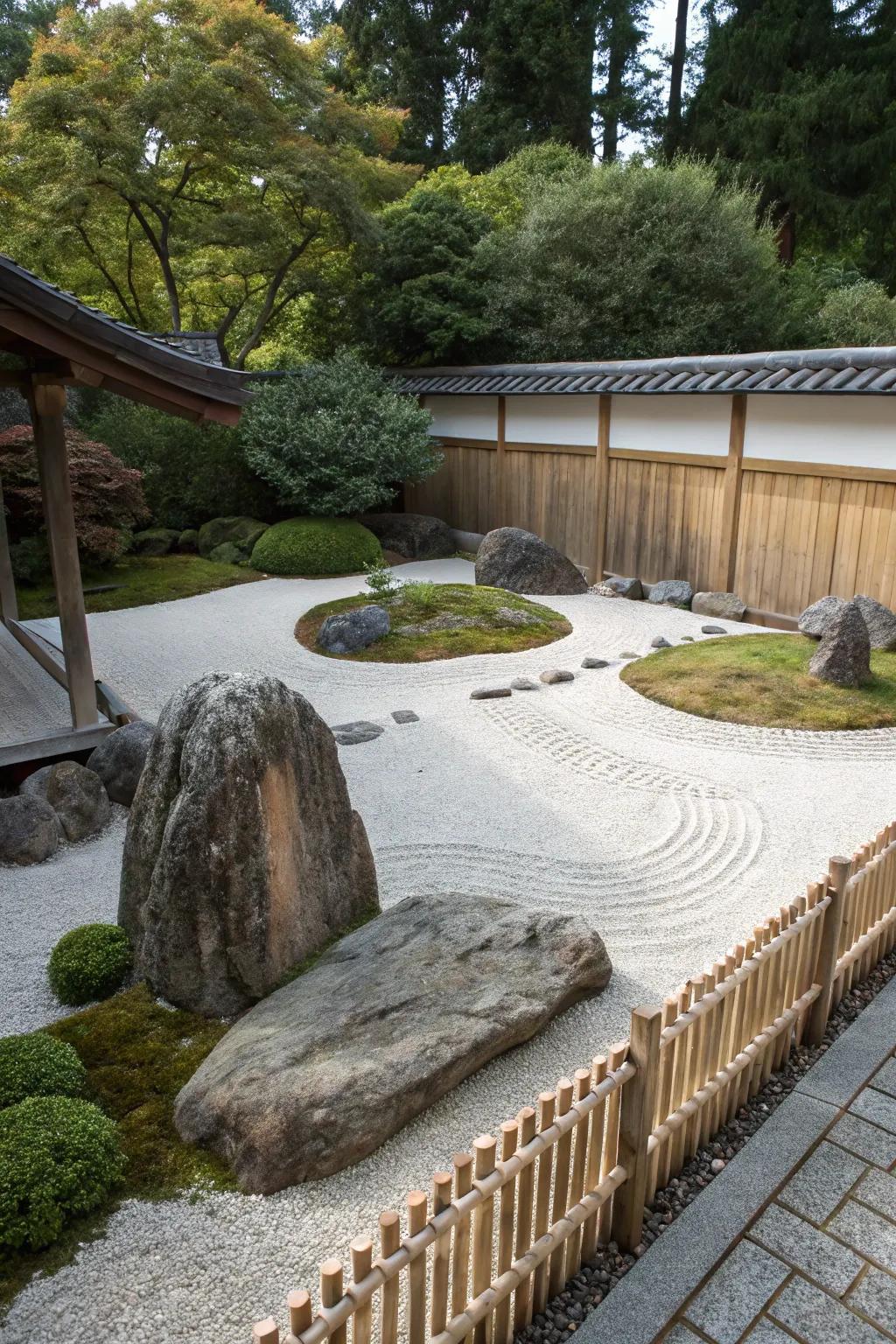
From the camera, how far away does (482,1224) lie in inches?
107

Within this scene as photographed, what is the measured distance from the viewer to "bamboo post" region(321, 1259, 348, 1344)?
2.29 metres

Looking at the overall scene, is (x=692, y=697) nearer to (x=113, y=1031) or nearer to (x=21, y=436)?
(x=113, y=1031)

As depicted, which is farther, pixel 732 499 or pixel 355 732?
pixel 732 499

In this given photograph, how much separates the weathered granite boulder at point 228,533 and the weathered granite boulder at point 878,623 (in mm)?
10885

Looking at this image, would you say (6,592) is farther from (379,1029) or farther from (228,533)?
(379,1029)

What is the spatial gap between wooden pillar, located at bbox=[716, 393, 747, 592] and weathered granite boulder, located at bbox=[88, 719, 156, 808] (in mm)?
8972

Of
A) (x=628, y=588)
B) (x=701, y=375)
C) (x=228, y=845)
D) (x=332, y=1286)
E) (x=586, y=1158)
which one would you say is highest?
(x=701, y=375)

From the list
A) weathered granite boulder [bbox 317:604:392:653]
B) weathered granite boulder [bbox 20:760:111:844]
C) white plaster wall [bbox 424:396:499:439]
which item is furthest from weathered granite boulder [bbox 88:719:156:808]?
white plaster wall [bbox 424:396:499:439]

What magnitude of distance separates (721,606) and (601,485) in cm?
326

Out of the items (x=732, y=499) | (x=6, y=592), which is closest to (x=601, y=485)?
(x=732, y=499)

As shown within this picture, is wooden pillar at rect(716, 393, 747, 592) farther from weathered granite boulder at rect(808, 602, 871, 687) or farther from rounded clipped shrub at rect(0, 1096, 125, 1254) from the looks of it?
rounded clipped shrub at rect(0, 1096, 125, 1254)

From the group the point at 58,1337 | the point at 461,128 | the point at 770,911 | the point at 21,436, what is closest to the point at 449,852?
the point at 770,911

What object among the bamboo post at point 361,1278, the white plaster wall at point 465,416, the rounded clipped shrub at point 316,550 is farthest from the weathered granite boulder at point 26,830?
the white plaster wall at point 465,416

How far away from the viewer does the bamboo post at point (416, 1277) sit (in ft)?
8.21
